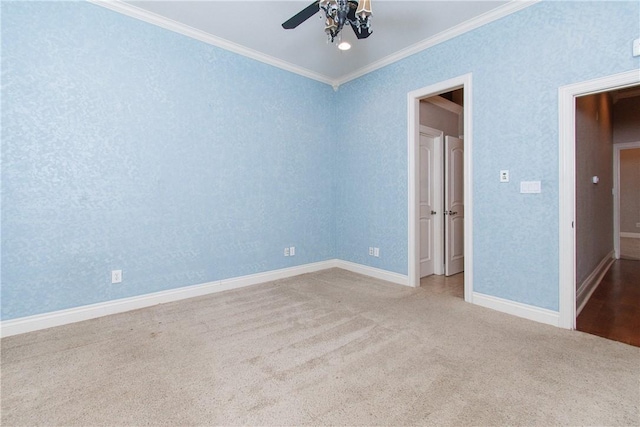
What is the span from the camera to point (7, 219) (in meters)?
2.37

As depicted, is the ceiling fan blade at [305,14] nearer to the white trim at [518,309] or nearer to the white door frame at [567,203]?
the white door frame at [567,203]

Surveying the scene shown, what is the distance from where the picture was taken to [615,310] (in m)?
2.91

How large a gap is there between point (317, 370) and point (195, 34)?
3698mm

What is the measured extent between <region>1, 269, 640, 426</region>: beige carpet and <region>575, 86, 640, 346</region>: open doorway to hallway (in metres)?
0.67

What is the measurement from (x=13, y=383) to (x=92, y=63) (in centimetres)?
268

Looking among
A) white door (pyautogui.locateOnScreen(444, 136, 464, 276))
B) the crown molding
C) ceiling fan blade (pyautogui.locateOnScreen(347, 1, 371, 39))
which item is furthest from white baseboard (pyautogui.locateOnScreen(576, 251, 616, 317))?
the crown molding

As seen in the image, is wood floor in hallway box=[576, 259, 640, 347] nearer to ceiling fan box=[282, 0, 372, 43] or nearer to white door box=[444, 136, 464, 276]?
white door box=[444, 136, 464, 276]

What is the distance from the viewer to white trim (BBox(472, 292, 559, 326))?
8.50ft

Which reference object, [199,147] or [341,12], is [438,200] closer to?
[341,12]

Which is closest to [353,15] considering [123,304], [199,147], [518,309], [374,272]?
[199,147]

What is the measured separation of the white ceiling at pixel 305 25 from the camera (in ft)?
9.20

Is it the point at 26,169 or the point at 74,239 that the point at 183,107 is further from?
the point at 74,239

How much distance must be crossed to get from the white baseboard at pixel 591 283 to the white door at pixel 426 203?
169 centimetres

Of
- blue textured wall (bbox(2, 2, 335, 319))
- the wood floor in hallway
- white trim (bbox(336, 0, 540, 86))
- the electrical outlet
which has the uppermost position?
white trim (bbox(336, 0, 540, 86))
